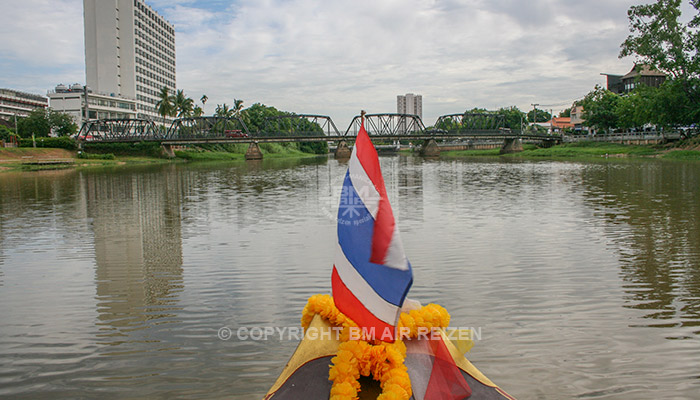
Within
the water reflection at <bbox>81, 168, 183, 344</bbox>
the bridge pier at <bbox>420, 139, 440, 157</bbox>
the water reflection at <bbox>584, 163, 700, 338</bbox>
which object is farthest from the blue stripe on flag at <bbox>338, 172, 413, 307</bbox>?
the bridge pier at <bbox>420, 139, 440, 157</bbox>

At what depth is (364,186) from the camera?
122 inches

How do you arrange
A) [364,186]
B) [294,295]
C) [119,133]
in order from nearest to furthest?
[364,186], [294,295], [119,133]

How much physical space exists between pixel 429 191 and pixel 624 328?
18.5 m

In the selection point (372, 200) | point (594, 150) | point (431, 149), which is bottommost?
point (372, 200)

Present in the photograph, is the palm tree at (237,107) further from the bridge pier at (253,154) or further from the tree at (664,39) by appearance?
the tree at (664,39)

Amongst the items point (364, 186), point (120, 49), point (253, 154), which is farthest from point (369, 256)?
point (120, 49)

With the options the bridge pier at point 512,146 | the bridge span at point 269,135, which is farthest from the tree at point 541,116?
the bridge pier at point 512,146

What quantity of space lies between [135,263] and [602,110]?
90.2 meters

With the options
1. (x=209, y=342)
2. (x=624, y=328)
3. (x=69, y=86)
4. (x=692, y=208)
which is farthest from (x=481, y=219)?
(x=69, y=86)

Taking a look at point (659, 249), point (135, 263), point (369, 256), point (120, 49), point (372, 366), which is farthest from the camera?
point (120, 49)

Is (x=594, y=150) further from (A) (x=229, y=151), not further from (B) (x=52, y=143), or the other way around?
(B) (x=52, y=143)

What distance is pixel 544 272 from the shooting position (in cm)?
882

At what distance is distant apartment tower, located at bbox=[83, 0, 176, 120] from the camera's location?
397 ft

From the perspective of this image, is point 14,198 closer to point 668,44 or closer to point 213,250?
point 213,250
